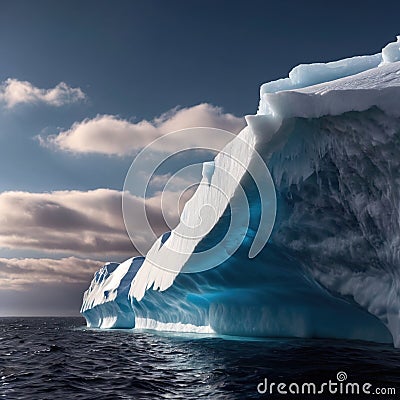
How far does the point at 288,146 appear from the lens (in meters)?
11.0

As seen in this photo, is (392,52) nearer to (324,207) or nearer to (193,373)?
(324,207)

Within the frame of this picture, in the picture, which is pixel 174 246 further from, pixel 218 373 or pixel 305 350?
pixel 218 373

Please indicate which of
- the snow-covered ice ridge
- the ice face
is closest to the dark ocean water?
the snow-covered ice ridge

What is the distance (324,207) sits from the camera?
11016 millimetres

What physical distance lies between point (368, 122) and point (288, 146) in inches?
98.3

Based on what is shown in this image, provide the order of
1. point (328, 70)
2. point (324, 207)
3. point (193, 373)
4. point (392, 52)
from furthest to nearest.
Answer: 1. point (328, 70)
2. point (392, 52)
3. point (324, 207)
4. point (193, 373)

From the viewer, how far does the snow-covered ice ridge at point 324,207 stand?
8.93 meters

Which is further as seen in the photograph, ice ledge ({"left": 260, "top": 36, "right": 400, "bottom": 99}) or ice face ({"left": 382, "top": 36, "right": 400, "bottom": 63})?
ice ledge ({"left": 260, "top": 36, "right": 400, "bottom": 99})

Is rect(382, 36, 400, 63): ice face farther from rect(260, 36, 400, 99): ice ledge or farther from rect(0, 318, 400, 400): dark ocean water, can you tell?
rect(0, 318, 400, 400): dark ocean water

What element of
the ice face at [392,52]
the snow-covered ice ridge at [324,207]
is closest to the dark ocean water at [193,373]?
the snow-covered ice ridge at [324,207]

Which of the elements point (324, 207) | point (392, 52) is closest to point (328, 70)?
point (392, 52)

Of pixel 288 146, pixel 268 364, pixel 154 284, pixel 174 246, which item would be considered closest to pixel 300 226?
pixel 288 146

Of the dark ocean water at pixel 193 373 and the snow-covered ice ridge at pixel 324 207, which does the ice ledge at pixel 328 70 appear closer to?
the snow-covered ice ridge at pixel 324 207

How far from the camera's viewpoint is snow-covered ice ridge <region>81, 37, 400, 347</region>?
893 centimetres
